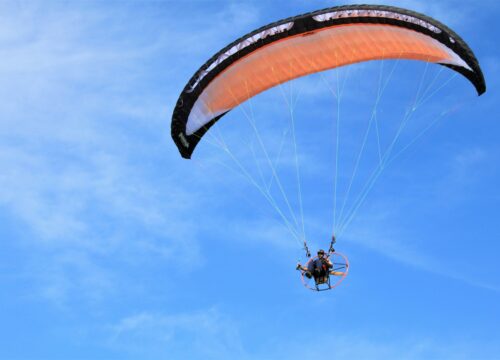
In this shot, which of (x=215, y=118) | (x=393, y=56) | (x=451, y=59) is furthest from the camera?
(x=215, y=118)

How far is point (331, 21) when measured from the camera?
2339 cm

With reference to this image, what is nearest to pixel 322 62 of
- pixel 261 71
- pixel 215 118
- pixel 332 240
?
pixel 261 71

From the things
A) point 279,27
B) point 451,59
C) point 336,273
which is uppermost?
point 279,27

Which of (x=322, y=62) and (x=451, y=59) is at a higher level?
(x=322, y=62)

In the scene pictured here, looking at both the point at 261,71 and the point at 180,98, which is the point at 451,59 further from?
the point at 180,98

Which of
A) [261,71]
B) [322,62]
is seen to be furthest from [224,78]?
[322,62]

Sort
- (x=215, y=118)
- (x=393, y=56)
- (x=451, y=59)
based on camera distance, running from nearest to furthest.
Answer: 1. (x=451, y=59)
2. (x=393, y=56)
3. (x=215, y=118)

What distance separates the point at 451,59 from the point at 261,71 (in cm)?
528

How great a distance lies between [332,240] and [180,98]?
5657mm

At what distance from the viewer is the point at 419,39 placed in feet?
76.4

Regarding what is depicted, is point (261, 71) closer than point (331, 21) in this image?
No

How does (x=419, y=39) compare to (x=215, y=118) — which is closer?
(x=419, y=39)

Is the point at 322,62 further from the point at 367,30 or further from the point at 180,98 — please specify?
the point at 180,98

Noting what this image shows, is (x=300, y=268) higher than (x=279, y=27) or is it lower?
lower
